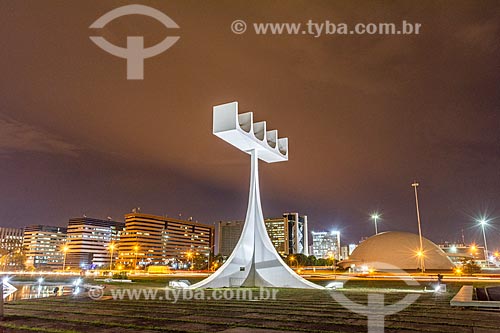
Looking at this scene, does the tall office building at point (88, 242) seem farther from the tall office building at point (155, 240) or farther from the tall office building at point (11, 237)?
the tall office building at point (11, 237)

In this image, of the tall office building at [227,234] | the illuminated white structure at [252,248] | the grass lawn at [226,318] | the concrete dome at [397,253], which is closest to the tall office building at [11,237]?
the tall office building at [227,234]

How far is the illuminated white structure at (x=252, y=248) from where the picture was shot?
16.6m

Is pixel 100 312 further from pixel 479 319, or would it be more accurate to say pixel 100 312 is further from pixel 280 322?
pixel 479 319

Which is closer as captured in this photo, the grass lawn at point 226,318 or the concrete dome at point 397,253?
the grass lawn at point 226,318

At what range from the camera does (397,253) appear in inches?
2295

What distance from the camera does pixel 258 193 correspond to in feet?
60.2

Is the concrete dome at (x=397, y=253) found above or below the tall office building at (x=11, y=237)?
below

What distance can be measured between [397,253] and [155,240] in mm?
96610

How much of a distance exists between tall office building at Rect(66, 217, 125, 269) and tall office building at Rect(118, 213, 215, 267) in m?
13.4

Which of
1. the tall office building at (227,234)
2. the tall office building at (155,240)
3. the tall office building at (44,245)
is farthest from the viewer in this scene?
the tall office building at (227,234)

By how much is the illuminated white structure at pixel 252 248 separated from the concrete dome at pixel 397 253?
144ft

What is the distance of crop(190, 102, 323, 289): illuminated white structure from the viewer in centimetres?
1658

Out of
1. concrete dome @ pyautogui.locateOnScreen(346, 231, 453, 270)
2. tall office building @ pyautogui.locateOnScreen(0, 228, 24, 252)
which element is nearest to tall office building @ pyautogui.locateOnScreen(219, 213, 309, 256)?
tall office building @ pyautogui.locateOnScreen(0, 228, 24, 252)

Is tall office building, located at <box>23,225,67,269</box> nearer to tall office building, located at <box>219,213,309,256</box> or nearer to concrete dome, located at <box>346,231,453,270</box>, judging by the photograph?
tall office building, located at <box>219,213,309,256</box>
